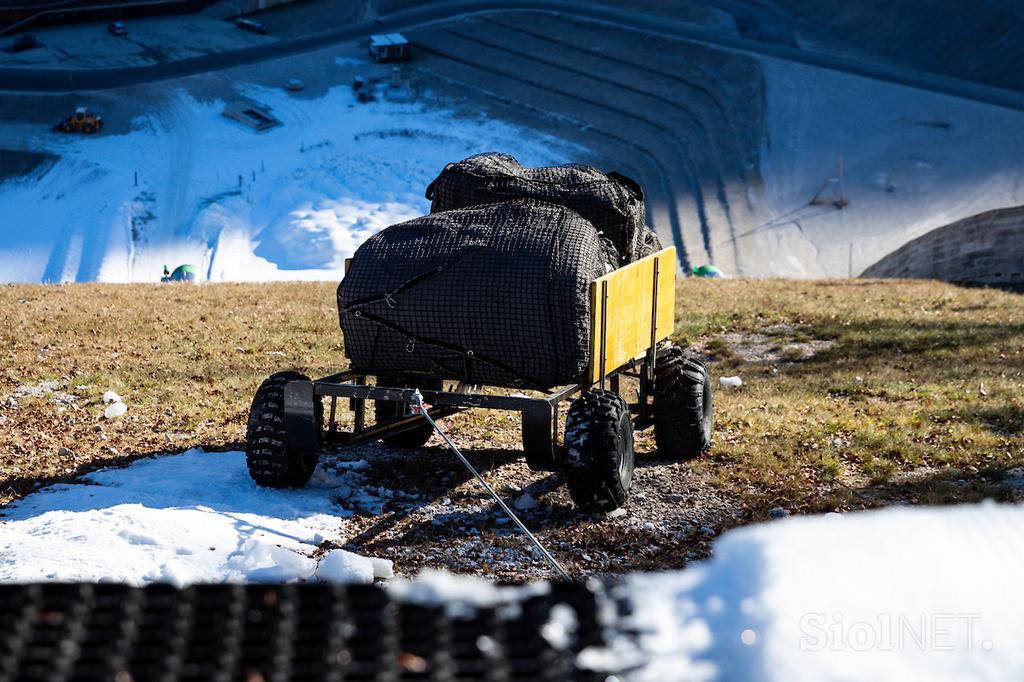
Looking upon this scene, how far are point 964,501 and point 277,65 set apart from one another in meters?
62.3

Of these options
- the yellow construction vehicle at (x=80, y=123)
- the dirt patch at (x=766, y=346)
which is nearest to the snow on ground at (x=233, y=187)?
the yellow construction vehicle at (x=80, y=123)

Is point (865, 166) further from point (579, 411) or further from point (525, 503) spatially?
point (579, 411)

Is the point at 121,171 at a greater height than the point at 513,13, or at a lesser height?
lesser

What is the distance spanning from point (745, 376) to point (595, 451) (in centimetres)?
735

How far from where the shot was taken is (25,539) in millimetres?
7836

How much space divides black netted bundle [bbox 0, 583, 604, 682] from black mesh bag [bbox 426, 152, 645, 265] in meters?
6.23

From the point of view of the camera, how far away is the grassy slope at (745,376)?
10195mm

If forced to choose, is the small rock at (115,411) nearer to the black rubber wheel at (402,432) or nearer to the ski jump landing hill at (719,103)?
the black rubber wheel at (402,432)

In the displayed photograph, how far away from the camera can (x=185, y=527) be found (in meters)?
8.12

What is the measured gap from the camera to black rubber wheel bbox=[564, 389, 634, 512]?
8.73 m

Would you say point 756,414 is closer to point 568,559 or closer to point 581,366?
point 581,366

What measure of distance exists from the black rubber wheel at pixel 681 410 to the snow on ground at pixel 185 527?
2731mm

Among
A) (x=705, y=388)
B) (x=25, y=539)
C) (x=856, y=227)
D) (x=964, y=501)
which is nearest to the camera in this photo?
(x=25, y=539)

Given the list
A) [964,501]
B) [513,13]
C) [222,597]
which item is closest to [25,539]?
[222,597]
